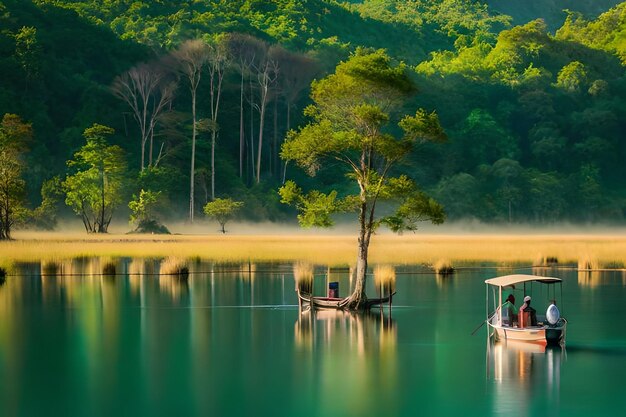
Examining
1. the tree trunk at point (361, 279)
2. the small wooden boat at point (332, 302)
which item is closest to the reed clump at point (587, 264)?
the small wooden boat at point (332, 302)

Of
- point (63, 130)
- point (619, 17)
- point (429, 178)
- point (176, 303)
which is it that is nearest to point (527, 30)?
point (619, 17)

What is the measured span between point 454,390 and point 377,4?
160 m

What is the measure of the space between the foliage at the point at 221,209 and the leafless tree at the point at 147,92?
19.6ft

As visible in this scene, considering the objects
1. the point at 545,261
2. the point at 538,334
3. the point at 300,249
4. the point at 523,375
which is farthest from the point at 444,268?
the point at 523,375

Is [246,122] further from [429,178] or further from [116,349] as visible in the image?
[116,349]

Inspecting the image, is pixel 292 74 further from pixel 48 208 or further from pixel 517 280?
pixel 517 280

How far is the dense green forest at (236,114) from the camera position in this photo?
89938 millimetres

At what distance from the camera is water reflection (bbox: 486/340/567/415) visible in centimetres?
2486

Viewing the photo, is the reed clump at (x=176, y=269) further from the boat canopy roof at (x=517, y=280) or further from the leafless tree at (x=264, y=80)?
the leafless tree at (x=264, y=80)

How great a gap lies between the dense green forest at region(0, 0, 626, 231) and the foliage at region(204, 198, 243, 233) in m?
3.12

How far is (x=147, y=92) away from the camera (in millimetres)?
97875

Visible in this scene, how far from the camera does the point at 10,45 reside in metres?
100

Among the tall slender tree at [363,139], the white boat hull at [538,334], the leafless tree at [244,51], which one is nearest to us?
the white boat hull at [538,334]

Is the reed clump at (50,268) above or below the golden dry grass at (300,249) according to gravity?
below
